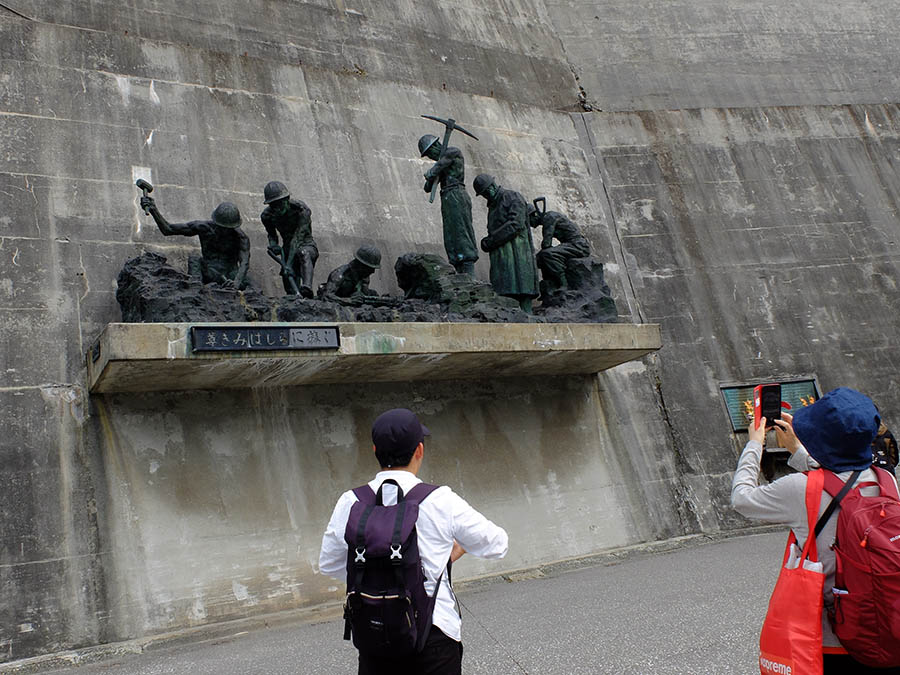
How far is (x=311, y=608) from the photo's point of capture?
6.34 metres

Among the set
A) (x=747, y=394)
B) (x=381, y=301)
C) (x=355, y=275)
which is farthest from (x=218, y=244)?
(x=747, y=394)

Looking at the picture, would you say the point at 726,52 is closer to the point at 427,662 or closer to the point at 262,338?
the point at 262,338

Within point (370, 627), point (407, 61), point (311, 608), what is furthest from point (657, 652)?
point (407, 61)

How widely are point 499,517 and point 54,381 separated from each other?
13.8 ft

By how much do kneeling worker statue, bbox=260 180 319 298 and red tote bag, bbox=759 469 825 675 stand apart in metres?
5.52

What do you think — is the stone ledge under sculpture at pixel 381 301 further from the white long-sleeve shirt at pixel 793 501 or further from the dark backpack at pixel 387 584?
the white long-sleeve shirt at pixel 793 501

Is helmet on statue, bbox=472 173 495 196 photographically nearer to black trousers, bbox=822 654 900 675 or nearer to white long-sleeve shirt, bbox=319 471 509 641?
white long-sleeve shirt, bbox=319 471 509 641

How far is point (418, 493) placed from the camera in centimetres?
228

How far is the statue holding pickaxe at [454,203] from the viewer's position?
7922 millimetres

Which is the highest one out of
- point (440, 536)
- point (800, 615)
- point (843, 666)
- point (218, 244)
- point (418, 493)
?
point (218, 244)

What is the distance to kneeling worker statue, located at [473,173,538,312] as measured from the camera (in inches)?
319

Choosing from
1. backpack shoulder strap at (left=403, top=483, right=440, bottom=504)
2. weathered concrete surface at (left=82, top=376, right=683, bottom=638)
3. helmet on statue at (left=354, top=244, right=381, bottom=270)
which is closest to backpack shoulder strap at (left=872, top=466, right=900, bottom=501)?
backpack shoulder strap at (left=403, top=483, right=440, bottom=504)

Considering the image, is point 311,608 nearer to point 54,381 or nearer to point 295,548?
point 295,548

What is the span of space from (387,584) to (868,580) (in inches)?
49.7
